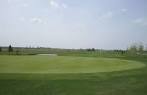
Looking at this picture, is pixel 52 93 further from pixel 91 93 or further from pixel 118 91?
pixel 118 91

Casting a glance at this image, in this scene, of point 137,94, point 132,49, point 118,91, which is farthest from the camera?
point 132,49

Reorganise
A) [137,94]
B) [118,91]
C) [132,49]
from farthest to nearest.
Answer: [132,49] → [118,91] → [137,94]

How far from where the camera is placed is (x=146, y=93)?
11.0 m

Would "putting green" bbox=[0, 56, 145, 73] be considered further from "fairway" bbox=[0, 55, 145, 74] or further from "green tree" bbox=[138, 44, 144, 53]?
"green tree" bbox=[138, 44, 144, 53]

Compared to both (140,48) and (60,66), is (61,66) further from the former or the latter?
(140,48)

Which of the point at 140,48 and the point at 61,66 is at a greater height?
the point at 140,48

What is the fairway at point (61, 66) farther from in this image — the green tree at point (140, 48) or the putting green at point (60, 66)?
the green tree at point (140, 48)

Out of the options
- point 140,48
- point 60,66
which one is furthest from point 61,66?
point 140,48

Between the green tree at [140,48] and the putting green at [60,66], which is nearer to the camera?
the putting green at [60,66]

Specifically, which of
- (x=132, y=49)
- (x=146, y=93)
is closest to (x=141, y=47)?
(x=132, y=49)

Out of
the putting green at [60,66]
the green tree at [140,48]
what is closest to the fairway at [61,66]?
the putting green at [60,66]

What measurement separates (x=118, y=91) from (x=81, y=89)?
226 cm

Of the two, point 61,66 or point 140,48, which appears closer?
point 61,66

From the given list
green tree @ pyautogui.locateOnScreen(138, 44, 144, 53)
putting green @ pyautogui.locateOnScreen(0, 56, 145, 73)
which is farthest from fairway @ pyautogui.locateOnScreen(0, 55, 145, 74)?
green tree @ pyautogui.locateOnScreen(138, 44, 144, 53)
